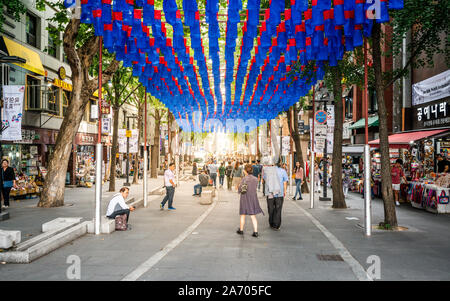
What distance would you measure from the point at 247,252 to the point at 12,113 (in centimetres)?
1051

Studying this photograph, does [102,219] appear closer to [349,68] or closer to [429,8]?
[349,68]

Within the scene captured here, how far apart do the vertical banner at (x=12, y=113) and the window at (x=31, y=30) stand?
27.9 feet

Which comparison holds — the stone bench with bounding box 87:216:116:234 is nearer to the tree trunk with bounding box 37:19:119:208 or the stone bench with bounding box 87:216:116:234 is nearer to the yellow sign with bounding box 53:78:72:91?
the tree trunk with bounding box 37:19:119:208

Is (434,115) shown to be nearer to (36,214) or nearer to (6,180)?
(36,214)

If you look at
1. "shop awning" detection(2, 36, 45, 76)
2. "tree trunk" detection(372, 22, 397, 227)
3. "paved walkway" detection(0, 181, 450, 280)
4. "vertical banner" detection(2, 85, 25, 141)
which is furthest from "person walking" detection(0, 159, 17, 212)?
"tree trunk" detection(372, 22, 397, 227)

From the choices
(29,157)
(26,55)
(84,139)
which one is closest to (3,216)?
(29,157)

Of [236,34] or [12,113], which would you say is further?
[12,113]

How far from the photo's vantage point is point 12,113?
14.1 metres

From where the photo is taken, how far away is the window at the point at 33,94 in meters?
21.6

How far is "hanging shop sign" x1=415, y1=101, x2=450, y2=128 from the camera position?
60.2 ft

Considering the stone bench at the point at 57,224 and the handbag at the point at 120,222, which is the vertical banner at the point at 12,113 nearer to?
the stone bench at the point at 57,224
